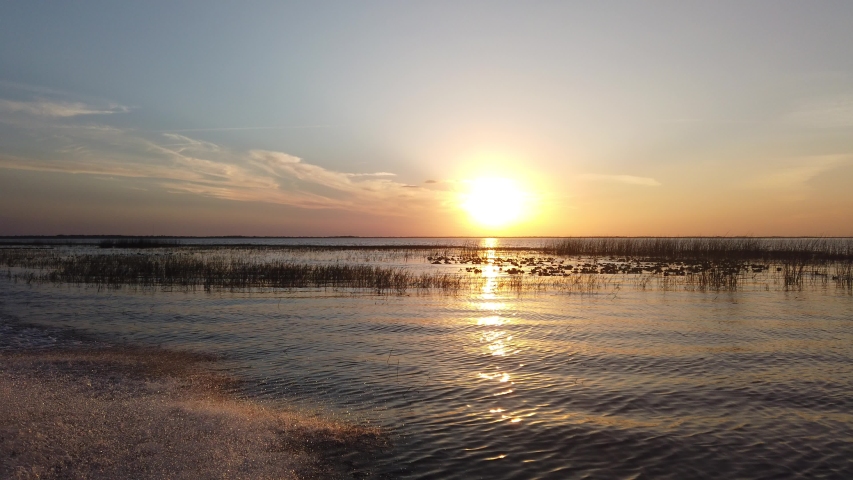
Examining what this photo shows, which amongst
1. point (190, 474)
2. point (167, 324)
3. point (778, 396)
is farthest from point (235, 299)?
point (778, 396)

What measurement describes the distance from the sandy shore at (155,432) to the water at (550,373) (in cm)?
77

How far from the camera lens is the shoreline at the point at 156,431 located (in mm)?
6719

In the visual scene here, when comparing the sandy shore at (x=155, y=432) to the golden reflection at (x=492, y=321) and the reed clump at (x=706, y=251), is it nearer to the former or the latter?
the golden reflection at (x=492, y=321)

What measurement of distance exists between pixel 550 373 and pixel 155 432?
7642mm

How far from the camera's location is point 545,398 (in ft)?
32.7

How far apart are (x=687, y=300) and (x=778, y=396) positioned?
15.5m

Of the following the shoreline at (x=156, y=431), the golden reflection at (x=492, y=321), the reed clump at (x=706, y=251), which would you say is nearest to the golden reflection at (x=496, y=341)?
the golden reflection at (x=492, y=321)

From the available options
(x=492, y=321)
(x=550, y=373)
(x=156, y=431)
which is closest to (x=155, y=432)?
(x=156, y=431)

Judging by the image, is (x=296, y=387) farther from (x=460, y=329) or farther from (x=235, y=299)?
(x=235, y=299)

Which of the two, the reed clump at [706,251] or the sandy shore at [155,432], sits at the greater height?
the reed clump at [706,251]

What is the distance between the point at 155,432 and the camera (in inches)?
311

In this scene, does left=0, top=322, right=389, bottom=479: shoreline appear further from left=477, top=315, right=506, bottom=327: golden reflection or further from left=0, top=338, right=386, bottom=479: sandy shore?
left=477, top=315, right=506, bottom=327: golden reflection

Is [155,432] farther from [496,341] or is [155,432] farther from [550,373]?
[496,341]

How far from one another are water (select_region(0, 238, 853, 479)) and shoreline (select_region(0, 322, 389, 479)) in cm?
73
